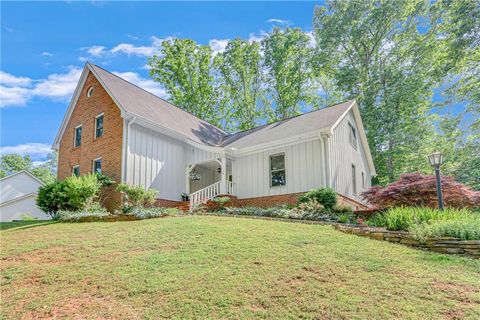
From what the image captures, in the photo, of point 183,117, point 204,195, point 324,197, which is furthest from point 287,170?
point 183,117

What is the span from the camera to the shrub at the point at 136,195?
490 inches

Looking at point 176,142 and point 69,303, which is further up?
point 176,142

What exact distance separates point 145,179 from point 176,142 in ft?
8.80

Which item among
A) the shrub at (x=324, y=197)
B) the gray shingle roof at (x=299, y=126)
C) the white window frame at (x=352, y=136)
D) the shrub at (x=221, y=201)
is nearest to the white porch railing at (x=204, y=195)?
the shrub at (x=221, y=201)

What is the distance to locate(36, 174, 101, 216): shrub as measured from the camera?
Result: 11859 millimetres

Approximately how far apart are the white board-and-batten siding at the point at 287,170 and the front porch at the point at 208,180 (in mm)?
601

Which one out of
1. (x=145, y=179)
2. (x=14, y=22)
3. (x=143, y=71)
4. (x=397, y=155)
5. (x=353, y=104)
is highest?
(x=143, y=71)

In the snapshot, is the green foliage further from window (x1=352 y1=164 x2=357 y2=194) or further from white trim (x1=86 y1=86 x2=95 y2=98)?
white trim (x1=86 y1=86 x2=95 y2=98)

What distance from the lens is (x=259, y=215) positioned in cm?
1173

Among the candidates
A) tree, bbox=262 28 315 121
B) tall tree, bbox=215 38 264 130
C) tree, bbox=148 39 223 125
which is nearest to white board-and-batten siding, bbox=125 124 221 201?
tree, bbox=148 39 223 125

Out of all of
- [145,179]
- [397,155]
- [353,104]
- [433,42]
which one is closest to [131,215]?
[145,179]

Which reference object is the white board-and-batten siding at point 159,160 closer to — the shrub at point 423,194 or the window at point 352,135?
the window at point 352,135

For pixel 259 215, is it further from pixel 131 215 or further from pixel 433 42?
pixel 433 42

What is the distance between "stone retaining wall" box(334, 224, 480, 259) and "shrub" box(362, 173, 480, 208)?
318 centimetres
